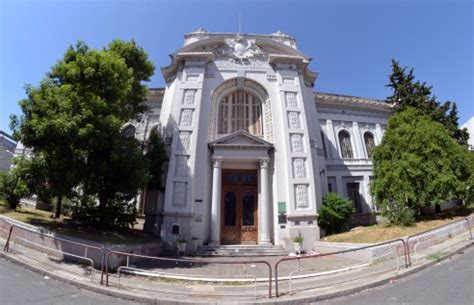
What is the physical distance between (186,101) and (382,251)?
514 inches

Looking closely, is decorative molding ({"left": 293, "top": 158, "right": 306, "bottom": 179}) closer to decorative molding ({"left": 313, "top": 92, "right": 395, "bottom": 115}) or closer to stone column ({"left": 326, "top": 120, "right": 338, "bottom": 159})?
stone column ({"left": 326, "top": 120, "right": 338, "bottom": 159})

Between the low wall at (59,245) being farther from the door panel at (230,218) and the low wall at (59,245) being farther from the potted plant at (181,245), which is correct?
the door panel at (230,218)

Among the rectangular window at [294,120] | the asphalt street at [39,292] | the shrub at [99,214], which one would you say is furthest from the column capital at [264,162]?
the asphalt street at [39,292]

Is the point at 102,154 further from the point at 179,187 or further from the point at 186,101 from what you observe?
the point at 186,101

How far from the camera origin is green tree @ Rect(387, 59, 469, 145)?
20.8 m

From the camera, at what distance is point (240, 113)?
700 inches

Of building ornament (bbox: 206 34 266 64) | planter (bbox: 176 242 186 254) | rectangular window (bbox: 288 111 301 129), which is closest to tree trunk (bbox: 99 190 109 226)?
planter (bbox: 176 242 186 254)

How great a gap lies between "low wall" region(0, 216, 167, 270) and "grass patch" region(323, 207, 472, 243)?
10.2 meters

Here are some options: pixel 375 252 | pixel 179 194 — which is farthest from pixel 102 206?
pixel 375 252

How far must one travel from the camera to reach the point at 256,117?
17.7 m

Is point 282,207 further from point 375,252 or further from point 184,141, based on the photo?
point 184,141

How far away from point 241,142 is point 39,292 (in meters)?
11.5

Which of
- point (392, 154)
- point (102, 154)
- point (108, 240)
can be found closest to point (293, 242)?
point (392, 154)

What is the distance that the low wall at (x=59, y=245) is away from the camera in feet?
30.4
